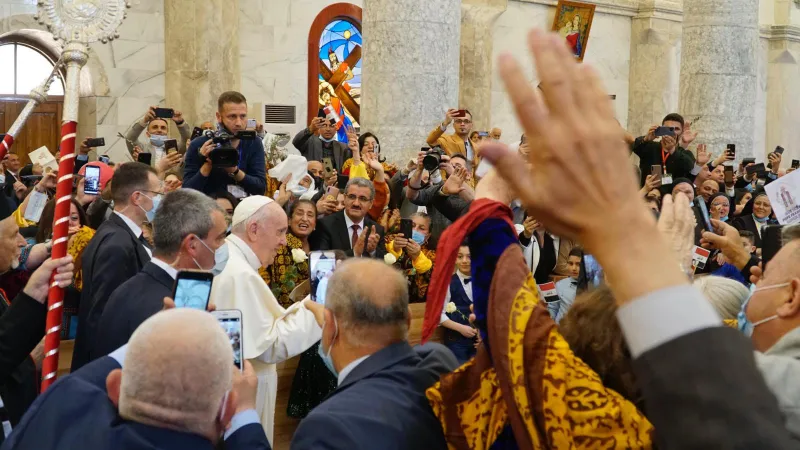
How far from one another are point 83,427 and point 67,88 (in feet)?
6.74

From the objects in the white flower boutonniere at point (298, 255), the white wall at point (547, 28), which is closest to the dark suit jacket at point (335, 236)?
the white flower boutonniere at point (298, 255)

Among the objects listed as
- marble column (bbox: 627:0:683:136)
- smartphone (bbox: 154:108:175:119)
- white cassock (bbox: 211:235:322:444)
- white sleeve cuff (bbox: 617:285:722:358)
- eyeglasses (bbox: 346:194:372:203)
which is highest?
marble column (bbox: 627:0:683:136)

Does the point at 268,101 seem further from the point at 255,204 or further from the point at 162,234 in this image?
the point at 162,234

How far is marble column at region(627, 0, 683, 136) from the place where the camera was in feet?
61.7

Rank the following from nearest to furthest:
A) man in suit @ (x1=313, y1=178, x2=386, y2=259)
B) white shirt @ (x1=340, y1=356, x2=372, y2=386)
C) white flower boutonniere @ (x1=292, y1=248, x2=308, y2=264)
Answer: white shirt @ (x1=340, y1=356, x2=372, y2=386), white flower boutonniere @ (x1=292, y1=248, x2=308, y2=264), man in suit @ (x1=313, y1=178, x2=386, y2=259)

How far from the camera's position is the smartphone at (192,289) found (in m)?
3.22

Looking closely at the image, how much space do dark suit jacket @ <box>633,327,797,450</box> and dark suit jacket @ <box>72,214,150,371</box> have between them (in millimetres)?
3680

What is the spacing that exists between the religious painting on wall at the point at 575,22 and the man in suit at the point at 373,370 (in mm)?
15125

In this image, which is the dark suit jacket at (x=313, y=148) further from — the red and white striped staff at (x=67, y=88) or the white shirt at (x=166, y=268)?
the white shirt at (x=166, y=268)

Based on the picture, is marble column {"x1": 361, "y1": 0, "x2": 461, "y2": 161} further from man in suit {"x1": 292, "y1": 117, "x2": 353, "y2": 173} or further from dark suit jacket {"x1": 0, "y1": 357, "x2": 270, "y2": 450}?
dark suit jacket {"x1": 0, "y1": 357, "x2": 270, "y2": 450}

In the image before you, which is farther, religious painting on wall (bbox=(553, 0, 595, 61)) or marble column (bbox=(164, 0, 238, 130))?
religious painting on wall (bbox=(553, 0, 595, 61))

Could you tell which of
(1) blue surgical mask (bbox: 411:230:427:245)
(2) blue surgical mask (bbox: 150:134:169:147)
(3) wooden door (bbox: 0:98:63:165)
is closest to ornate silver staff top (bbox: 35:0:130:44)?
(1) blue surgical mask (bbox: 411:230:427:245)

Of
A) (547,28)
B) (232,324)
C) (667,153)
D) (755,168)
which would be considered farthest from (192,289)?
(547,28)

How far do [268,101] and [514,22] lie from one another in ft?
17.2
